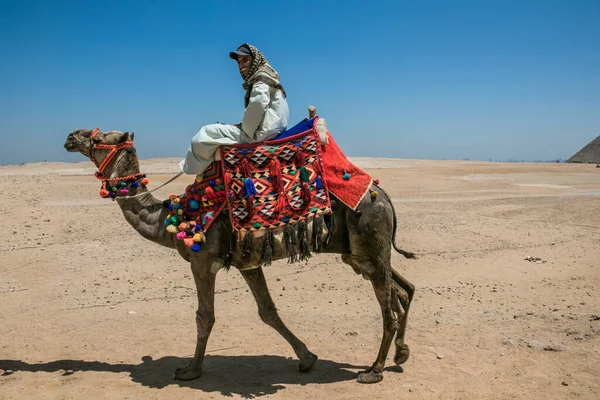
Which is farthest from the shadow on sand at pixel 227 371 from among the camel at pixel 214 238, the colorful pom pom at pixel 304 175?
the colorful pom pom at pixel 304 175

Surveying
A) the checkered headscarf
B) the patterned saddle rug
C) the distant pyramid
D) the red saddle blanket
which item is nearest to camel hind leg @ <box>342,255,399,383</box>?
the red saddle blanket

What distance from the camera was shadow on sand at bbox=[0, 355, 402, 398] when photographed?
590 cm

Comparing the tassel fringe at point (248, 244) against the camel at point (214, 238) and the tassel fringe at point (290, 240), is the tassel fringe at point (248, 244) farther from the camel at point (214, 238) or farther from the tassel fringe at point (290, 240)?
the tassel fringe at point (290, 240)

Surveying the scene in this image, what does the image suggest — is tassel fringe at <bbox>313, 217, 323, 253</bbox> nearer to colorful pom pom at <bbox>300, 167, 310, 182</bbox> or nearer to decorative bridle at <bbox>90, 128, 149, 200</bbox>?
colorful pom pom at <bbox>300, 167, 310, 182</bbox>

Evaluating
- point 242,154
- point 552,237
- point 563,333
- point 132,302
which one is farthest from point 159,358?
point 552,237

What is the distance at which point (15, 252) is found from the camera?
11258 millimetres

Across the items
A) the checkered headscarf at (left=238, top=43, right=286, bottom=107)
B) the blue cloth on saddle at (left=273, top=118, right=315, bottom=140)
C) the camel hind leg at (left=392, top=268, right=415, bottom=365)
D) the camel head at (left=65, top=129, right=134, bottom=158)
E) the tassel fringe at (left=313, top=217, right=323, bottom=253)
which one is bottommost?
the camel hind leg at (left=392, top=268, right=415, bottom=365)

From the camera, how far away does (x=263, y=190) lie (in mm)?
5586

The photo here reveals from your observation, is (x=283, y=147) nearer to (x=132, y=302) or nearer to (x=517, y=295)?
(x=132, y=302)

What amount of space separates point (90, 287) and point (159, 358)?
334 centimetres

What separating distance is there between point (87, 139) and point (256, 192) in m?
1.96

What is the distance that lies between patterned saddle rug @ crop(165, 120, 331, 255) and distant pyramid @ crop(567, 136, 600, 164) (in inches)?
2709

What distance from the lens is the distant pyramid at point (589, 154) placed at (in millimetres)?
66562

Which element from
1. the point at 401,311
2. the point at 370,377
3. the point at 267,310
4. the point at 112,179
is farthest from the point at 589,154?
the point at 112,179
